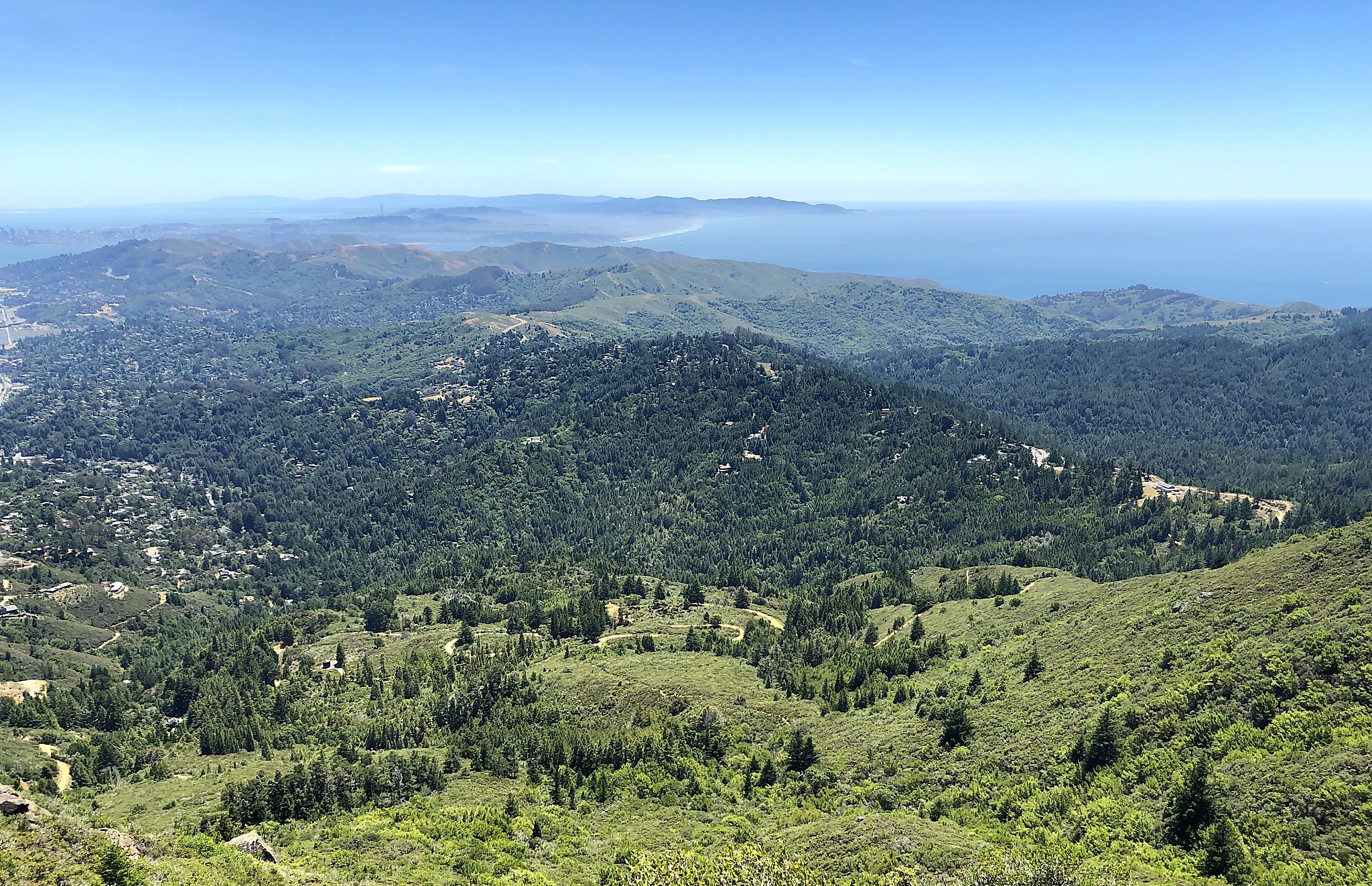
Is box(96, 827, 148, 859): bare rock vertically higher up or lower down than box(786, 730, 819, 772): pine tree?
higher up

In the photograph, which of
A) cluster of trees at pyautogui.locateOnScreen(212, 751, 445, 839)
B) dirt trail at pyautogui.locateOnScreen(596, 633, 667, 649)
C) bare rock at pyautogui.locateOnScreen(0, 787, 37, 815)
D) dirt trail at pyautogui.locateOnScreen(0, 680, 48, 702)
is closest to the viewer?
bare rock at pyautogui.locateOnScreen(0, 787, 37, 815)

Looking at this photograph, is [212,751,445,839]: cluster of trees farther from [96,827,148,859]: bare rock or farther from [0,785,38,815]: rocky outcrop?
[0,785,38,815]: rocky outcrop

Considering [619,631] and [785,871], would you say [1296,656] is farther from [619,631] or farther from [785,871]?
[619,631]

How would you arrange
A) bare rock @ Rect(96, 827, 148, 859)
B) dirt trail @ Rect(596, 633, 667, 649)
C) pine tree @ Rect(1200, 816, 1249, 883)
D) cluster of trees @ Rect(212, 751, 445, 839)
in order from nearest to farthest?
pine tree @ Rect(1200, 816, 1249, 883), bare rock @ Rect(96, 827, 148, 859), cluster of trees @ Rect(212, 751, 445, 839), dirt trail @ Rect(596, 633, 667, 649)

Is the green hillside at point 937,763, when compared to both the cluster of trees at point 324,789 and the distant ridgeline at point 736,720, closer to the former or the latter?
the distant ridgeline at point 736,720

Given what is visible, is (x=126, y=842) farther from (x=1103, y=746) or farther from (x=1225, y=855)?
(x=1103, y=746)

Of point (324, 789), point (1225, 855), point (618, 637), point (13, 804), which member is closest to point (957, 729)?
point (1225, 855)

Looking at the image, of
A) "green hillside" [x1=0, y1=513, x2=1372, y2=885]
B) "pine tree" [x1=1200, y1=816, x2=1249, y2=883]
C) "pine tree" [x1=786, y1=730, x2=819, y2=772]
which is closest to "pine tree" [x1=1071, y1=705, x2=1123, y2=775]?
"green hillside" [x1=0, y1=513, x2=1372, y2=885]

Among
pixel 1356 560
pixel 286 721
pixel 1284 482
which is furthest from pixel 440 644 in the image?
→ pixel 1284 482

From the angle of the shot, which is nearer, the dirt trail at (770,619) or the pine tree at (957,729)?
the pine tree at (957,729)

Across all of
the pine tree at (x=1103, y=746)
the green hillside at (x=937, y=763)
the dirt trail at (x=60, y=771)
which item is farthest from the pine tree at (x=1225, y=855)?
the dirt trail at (x=60, y=771)
